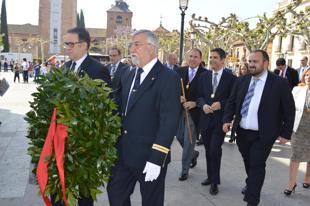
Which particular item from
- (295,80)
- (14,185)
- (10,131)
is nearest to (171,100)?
(14,185)

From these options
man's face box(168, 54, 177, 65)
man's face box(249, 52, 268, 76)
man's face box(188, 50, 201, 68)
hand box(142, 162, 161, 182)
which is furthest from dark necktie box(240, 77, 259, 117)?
man's face box(168, 54, 177, 65)

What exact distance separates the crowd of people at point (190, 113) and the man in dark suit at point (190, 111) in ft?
0.05

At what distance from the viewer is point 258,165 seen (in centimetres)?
443

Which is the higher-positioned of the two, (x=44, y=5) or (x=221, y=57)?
(x=44, y=5)

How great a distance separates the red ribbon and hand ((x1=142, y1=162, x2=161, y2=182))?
673mm

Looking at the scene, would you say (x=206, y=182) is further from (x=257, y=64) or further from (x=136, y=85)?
(x=136, y=85)

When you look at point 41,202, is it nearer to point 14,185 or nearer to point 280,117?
point 14,185

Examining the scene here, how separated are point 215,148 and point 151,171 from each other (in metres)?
2.29

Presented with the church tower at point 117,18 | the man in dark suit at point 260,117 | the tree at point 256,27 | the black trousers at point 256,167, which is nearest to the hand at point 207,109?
the man in dark suit at point 260,117

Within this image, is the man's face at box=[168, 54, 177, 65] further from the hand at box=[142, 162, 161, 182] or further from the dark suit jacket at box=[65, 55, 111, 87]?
the hand at box=[142, 162, 161, 182]

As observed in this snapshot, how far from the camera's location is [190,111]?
229 inches

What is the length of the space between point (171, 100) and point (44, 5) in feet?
267

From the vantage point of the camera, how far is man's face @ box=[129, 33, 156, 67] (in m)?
3.17

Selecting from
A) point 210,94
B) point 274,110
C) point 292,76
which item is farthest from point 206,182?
point 292,76
